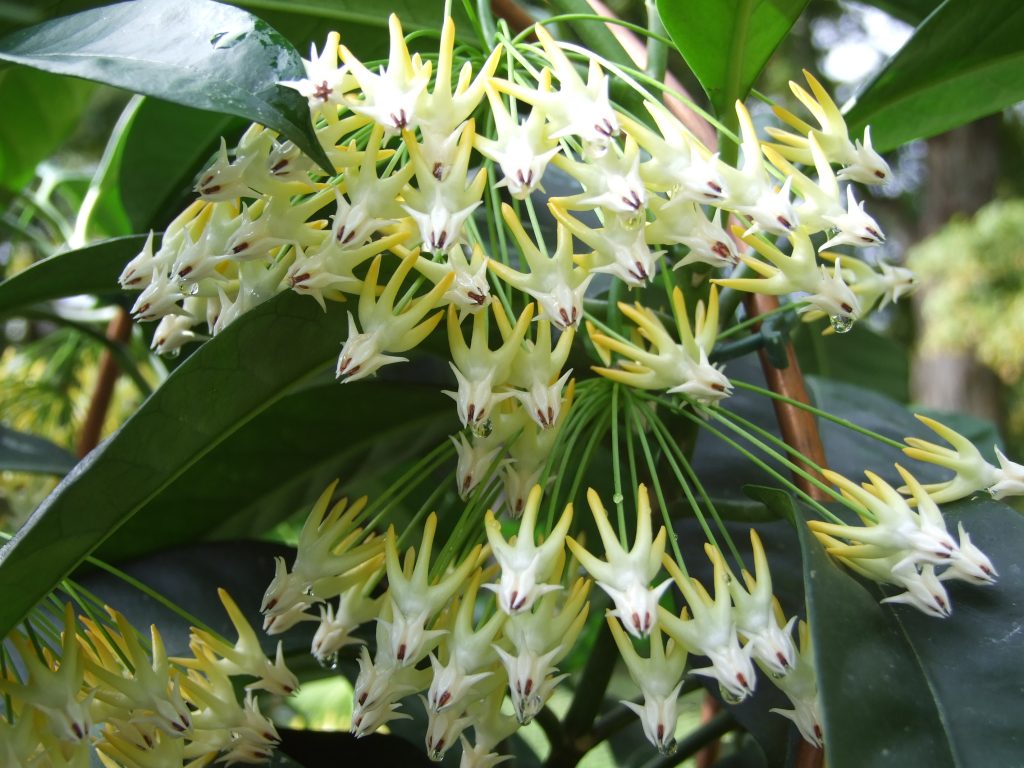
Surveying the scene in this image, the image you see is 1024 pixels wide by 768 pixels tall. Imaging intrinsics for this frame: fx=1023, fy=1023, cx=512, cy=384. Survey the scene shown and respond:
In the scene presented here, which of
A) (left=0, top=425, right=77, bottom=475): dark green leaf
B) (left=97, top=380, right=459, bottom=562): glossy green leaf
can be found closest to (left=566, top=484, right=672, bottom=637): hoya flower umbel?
(left=97, top=380, right=459, bottom=562): glossy green leaf


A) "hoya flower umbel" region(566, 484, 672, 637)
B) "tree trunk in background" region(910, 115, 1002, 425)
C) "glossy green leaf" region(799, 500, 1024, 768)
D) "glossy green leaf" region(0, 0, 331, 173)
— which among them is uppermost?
"glossy green leaf" region(0, 0, 331, 173)

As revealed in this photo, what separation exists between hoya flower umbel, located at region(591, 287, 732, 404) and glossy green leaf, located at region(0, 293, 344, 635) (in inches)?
5.3

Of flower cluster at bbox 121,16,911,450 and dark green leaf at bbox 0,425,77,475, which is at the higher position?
flower cluster at bbox 121,16,911,450

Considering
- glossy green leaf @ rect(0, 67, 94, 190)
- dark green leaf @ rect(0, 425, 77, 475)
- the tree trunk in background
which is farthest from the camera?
the tree trunk in background

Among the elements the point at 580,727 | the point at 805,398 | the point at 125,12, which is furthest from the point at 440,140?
the point at 580,727

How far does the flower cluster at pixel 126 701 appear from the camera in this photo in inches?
17.0

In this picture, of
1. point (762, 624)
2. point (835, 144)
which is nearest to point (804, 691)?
point (762, 624)

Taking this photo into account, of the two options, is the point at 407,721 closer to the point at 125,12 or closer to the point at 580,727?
the point at 580,727

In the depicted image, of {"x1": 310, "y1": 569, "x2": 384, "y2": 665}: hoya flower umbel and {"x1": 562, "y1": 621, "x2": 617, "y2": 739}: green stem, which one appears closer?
{"x1": 310, "y1": 569, "x2": 384, "y2": 665}: hoya flower umbel

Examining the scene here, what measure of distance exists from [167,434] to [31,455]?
1.47 feet

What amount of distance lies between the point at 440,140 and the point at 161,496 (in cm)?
37

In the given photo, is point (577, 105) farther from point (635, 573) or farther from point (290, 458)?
point (290, 458)

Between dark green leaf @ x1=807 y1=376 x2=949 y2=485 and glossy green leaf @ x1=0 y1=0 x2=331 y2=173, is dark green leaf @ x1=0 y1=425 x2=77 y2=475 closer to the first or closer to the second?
glossy green leaf @ x1=0 y1=0 x2=331 y2=173

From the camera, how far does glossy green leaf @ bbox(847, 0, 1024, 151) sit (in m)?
0.58
